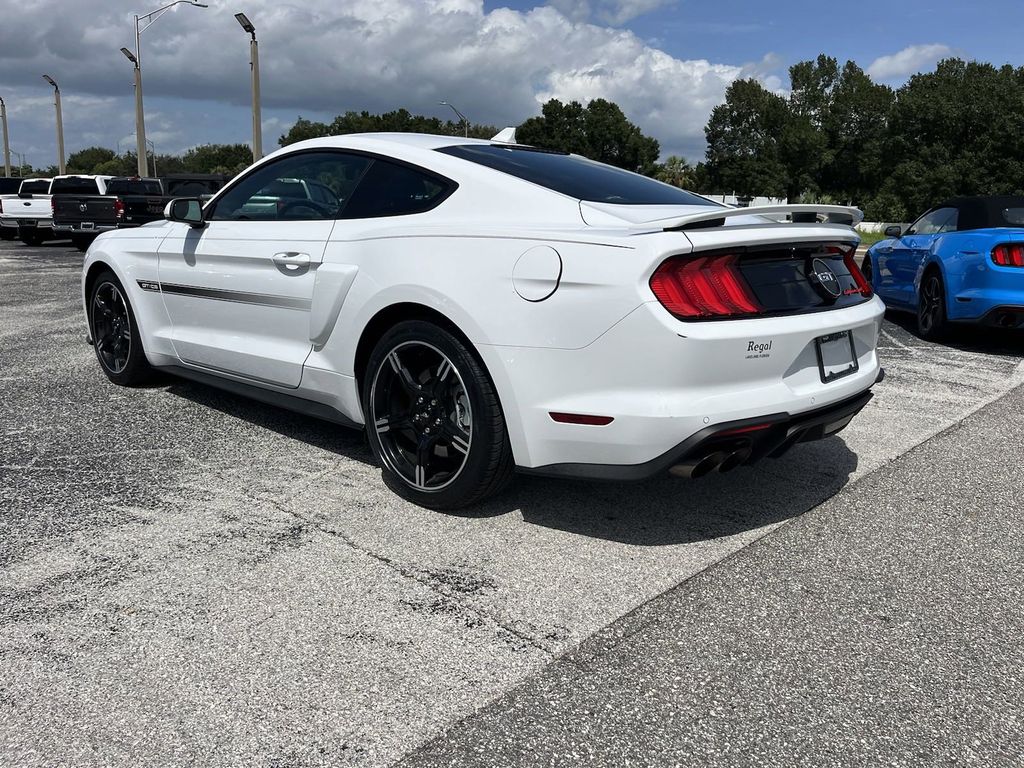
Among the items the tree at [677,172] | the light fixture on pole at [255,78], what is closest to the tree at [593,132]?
the tree at [677,172]

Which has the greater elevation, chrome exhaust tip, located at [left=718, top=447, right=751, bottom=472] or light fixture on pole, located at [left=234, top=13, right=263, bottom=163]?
light fixture on pole, located at [left=234, top=13, right=263, bottom=163]

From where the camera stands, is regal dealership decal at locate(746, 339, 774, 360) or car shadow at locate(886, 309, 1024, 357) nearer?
regal dealership decal at locate(746, 339, 774, 360)

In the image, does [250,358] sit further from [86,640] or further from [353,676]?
[353,676]

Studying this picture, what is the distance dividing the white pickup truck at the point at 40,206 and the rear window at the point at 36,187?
951 millimetres

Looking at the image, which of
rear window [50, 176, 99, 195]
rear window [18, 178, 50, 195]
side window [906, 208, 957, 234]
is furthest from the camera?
rear window [18, 178, 50, 195]

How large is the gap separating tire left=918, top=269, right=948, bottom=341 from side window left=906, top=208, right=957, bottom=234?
507mm

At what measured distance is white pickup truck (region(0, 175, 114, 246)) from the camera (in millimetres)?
21203

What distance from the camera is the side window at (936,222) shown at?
8502 millimetres

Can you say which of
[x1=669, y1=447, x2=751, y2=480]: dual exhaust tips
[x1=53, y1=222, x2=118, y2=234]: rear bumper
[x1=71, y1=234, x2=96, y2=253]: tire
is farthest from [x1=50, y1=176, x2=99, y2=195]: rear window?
[x1=669, y1=447, x2=751, y2=480]: dual exhaust tips

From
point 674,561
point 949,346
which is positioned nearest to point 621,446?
point 674,561

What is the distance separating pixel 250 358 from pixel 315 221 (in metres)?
0.79

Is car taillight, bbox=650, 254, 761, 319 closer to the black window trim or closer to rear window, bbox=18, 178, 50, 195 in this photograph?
the black window trim

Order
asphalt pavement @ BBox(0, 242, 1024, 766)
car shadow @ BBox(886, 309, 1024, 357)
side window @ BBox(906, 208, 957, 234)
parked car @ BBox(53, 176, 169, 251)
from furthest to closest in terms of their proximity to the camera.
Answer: parked car @ BBox(53, 176, 169, 251)
side window @ BBox(906, 208, 957, 234)
car shadow @ BBox(886, 309, 1024, 357)
asphalt pavement @ BBox(0, 242, 1024, 766)

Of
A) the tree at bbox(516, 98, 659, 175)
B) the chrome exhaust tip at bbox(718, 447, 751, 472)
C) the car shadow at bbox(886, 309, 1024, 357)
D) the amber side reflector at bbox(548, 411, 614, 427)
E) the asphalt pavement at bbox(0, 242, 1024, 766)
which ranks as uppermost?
the tree at bbox(516, 98, 659, 175)
